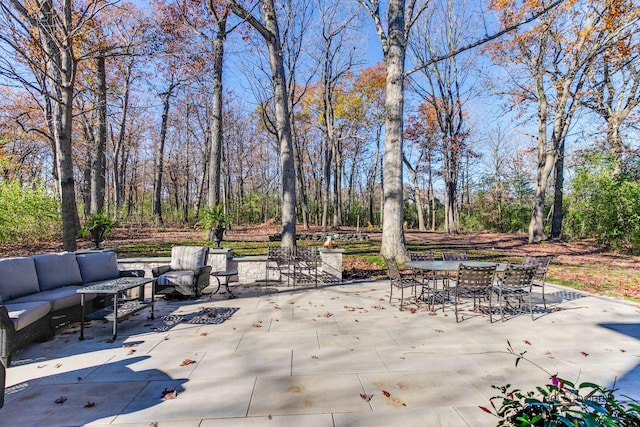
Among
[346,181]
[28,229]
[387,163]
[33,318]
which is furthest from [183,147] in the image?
[33,318]

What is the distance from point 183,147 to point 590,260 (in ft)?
93.9

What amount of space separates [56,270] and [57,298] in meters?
0.81

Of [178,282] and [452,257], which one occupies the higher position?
[452,257]

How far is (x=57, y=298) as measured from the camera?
4133mm

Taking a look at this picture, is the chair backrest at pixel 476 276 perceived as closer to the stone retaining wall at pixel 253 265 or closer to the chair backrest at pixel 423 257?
the chair backrest at pixel 423 257

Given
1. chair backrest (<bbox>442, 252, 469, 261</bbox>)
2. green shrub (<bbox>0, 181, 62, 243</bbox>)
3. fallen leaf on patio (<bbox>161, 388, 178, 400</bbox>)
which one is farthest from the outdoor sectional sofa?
chair backrest (<bbox>442, 252, 469, 261</bbox>)

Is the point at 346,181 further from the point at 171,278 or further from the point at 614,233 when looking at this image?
the point at 171,278

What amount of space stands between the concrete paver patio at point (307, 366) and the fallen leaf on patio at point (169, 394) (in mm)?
37

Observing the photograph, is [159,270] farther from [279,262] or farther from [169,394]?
[169,394]

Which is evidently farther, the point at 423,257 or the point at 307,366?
the point at 423,257

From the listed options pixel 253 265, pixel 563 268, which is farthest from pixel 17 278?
pixel 563 268

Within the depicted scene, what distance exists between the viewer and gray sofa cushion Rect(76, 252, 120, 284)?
5230 millimetres

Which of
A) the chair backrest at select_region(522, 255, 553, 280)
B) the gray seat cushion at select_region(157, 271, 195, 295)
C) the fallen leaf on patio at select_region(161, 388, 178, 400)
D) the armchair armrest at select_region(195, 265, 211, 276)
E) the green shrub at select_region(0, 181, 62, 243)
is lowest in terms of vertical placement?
the fallen leaf on patio at select_region(161, 388, 178, 400)

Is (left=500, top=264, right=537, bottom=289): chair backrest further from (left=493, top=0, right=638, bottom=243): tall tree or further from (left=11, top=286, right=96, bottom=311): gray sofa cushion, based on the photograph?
(left=493, top=0, right=638, bottom=243): tall tree
